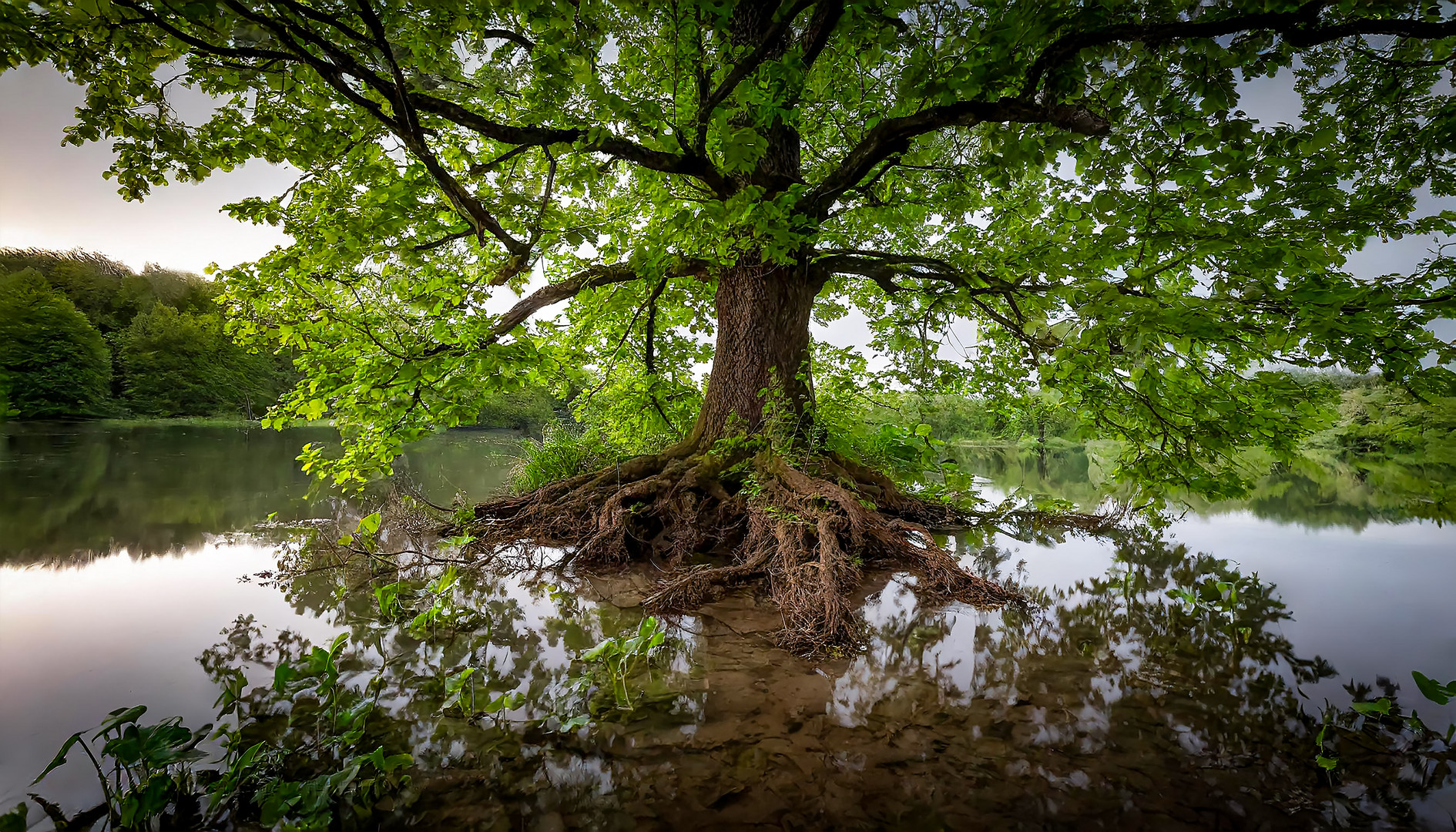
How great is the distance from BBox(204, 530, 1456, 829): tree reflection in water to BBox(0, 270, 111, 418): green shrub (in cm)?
4919

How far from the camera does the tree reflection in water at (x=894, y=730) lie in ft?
6.41

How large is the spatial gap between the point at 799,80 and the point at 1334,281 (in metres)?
3.94

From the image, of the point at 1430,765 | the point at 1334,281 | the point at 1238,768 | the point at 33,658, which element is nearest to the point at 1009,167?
the point at 1334,281

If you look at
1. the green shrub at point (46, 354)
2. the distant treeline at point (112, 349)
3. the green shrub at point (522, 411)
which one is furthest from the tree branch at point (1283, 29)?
the green shrub at point (46, 354)

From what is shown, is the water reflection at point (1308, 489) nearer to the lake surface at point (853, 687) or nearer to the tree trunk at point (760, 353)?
the lake surface at point (853, 687)

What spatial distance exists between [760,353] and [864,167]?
8.45 ft

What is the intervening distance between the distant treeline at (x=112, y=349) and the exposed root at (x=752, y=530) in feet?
112

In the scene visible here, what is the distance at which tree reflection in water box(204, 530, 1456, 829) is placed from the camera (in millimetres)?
1955

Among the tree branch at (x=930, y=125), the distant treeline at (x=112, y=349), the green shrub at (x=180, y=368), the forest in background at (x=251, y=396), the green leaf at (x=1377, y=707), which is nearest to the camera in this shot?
the green leaf at (x=1377, y=707)

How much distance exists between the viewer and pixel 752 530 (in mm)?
5371

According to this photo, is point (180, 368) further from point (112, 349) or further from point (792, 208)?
point (792, 208)

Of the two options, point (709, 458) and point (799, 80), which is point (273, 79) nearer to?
point (799, 80)

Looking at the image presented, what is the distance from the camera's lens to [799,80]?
4031mm

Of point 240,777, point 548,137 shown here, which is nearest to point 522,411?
point 548,137
